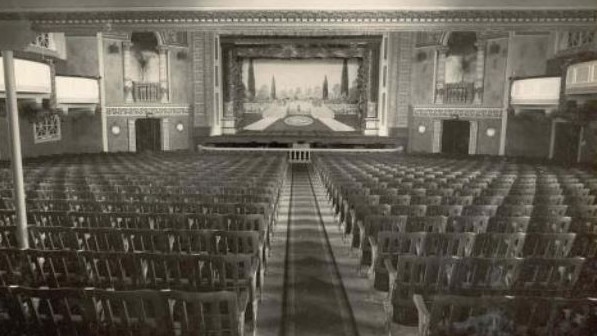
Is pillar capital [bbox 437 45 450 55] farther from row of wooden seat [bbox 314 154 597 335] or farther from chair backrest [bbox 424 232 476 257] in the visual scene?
chair backrest [bbox 424 232 476 257]

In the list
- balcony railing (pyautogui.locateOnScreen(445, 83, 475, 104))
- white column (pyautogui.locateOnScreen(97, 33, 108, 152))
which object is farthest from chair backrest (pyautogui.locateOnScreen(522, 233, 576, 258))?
white column (pyautogui.locateOnScreen(97, 33, 108, 152))

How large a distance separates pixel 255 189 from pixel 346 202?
142 cm

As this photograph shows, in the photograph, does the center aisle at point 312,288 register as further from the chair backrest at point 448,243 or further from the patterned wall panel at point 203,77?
the patterned wall panel at point 203,77

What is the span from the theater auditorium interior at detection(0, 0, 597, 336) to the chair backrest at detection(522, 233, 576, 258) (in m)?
0.02

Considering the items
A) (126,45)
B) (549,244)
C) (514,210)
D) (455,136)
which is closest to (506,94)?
(455,136)

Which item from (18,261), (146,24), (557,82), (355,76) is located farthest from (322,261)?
(355,76)

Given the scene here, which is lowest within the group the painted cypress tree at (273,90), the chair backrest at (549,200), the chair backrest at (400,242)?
the chair backrest at (400,242)

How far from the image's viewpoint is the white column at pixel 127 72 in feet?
63.2

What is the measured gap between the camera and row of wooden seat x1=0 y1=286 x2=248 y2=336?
8.59ft

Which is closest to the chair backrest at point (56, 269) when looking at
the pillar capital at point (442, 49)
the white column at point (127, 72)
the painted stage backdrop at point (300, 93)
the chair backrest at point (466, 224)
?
the chair backrest at point (466, 224)

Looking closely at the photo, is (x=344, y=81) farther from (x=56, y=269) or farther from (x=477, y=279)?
(x=56, y=269)

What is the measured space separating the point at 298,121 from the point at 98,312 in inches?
819

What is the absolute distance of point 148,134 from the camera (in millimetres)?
20562

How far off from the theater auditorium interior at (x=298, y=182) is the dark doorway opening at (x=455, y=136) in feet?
0.32
